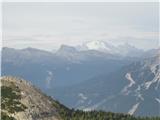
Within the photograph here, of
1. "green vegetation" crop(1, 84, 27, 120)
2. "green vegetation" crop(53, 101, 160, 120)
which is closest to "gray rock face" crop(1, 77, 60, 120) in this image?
"green vegetation" crop(1, 84, 27, 120)

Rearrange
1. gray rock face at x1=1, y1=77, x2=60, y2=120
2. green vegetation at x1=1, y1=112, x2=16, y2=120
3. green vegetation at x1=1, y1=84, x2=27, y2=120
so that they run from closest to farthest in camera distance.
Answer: green vegetation at x1=1, y1=112, x2=16, y2=120
green vegetation at x1=1, y1=84, x2=27, y2=120
gray rock face at x1=1, y1=77, x2=60, y2=120

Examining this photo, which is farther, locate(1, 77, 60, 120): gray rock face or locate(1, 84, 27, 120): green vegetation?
locate(1, 77, 60, 120): gray rock face

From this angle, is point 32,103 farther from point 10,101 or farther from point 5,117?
point 5,117

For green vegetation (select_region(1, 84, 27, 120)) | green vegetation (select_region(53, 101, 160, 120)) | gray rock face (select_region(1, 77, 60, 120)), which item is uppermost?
green vegetation (select_region(1, 84, 27, 120))

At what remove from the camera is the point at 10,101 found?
14400cm

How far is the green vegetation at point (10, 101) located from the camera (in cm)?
13802

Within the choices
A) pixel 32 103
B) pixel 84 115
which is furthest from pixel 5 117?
pixel 84 115

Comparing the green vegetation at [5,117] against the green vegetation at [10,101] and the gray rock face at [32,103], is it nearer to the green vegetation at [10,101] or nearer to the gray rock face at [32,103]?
the green vegetation at [10,101]

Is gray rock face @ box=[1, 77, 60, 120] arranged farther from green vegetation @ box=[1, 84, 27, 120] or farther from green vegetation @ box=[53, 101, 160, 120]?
green vegetation @ box=[53, 101, 160, 120]

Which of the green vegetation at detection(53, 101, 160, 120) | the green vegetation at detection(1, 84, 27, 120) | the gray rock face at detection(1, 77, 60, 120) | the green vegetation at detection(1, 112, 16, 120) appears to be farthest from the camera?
the green vegetation at detection(53, 101, 160, 120)

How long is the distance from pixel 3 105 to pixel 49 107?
64.0ft

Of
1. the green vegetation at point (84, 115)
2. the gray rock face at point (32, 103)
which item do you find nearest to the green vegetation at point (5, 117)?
the gray rock face at point (32, 103)

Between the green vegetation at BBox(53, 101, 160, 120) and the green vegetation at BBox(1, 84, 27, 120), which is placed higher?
the green vegetation at BBox(1, 84, 27, 120)

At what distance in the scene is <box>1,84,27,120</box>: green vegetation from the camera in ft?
453
